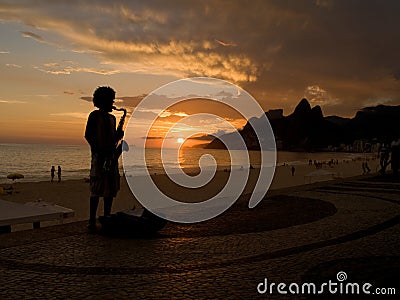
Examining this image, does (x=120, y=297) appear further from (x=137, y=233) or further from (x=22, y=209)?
(x=22, y=209)

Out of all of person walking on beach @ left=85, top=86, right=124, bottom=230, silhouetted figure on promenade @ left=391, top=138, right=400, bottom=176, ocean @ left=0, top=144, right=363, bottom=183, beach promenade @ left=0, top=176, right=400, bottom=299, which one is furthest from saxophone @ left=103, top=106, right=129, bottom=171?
ocean @ left=0, top=144, right=363, bottom=183

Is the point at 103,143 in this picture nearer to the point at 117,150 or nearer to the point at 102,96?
the point at 117,150

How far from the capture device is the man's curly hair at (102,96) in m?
7.12

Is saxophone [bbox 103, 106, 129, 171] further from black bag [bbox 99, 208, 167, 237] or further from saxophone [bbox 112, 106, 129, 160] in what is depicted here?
black bag [bbox 99, 208, 167, 237]

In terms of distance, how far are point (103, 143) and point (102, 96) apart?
0.80 meters

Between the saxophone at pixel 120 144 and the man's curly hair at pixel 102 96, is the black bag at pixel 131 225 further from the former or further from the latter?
the man's curly hair at pixel 102 96

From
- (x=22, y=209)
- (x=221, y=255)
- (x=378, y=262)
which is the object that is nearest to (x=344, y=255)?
(x=378, y=262)

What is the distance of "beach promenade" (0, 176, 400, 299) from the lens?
4.48m

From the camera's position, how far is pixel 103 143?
7016mm

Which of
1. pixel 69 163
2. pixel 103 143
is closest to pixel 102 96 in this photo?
pixel 103 143

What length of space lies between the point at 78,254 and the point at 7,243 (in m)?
1.43

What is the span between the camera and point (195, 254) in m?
5.97

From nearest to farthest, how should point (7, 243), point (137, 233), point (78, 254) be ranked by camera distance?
1. point (78, 254)
2. point (7, 243)
3. point (137, 233)

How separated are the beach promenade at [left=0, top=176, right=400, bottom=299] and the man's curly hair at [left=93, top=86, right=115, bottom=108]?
223cm
